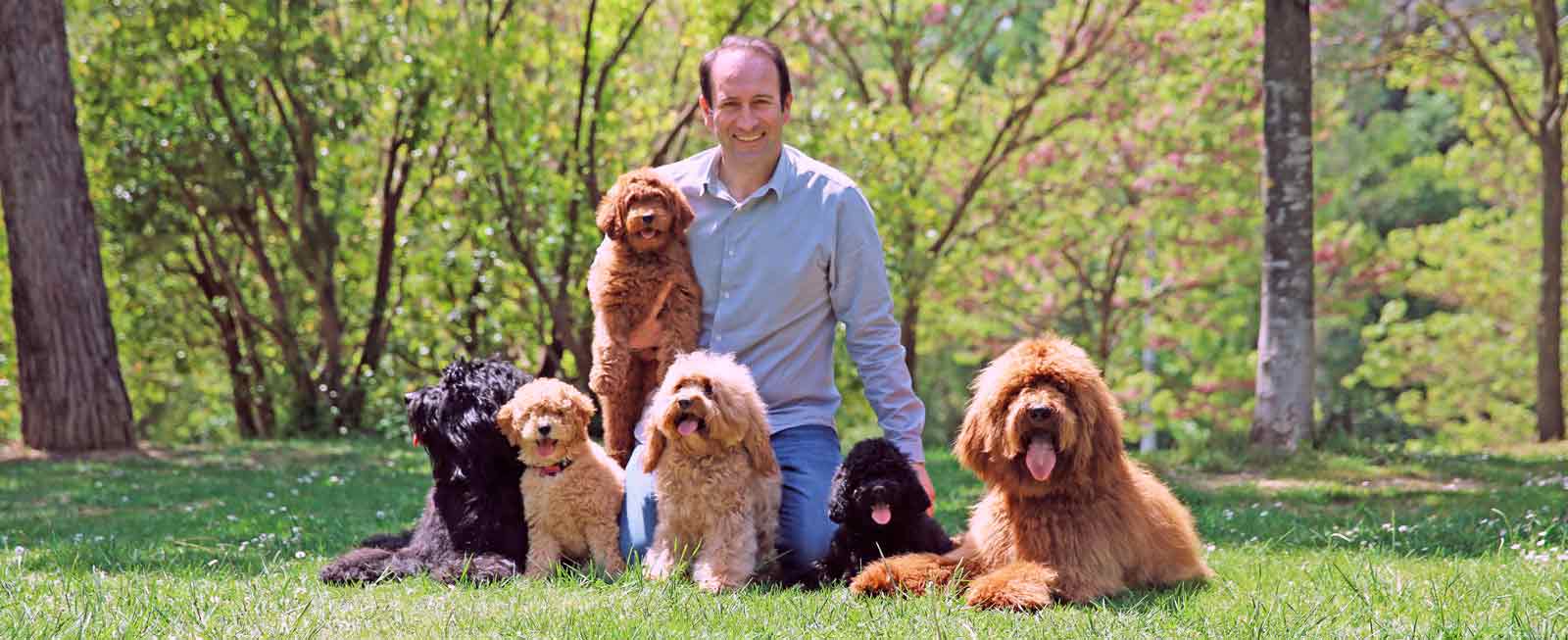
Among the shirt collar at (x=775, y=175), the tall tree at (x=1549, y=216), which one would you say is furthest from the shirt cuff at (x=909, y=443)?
the tall tree at (x=1549, y=216)

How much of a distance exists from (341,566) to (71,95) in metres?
6.80

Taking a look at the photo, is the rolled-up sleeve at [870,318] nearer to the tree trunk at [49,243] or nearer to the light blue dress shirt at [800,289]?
the light blue dress shirt at [800,289]

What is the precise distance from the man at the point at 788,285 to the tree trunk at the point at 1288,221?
188 inches

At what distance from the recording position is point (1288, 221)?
27.4ft

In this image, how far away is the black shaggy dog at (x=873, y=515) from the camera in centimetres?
405

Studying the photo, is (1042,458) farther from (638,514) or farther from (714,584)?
(638,514)

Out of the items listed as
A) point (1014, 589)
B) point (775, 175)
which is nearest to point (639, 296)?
point (775, 175)

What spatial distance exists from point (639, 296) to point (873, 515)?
1228mm

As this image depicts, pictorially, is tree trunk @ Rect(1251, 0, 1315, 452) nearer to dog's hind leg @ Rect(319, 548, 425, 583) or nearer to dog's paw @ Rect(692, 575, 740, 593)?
dog's paw @ Rect(692, 575, 740, 593)

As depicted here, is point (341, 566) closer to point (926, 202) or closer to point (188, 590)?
point (188, 590)

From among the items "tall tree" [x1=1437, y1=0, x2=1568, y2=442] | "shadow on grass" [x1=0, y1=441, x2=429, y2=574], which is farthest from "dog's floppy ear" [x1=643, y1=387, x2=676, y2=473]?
"tall tree" [x1=1437, y1=0, x2=1568, y2=442]

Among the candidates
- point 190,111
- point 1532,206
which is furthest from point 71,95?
point 1532,206

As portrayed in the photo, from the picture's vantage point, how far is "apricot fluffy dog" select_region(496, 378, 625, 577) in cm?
421

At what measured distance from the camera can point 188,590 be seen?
3809 mm
